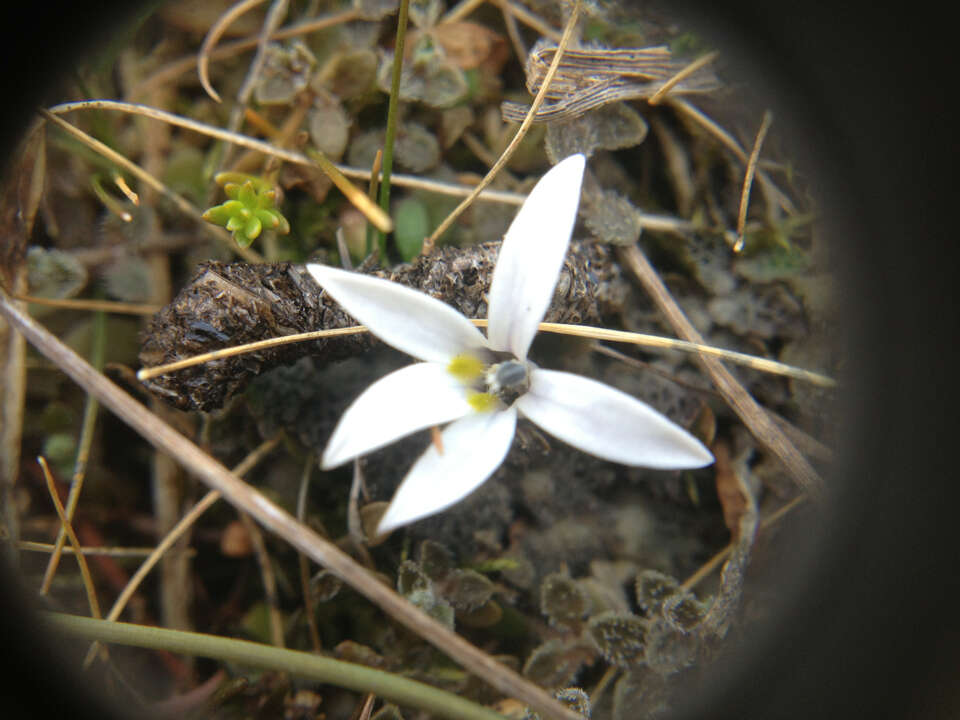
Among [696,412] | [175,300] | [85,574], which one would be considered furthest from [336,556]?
[696,412]

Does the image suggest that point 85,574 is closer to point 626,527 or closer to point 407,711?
point 407,711

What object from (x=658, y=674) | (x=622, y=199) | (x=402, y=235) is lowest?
(x=658, y=674)

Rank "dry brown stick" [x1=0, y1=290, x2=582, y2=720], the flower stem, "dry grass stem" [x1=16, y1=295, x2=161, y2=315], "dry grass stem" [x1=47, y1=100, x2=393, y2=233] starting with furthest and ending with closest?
1. "dry grass stem" [x1=16, y1=295, x2=161, y2=315]
2. "dry grass stem" [x1=47, y1=100, x2=393, y2=233]
3. the flower stem
4. "dry brown stick" [x1=0, y1=290, x2=582, y2=720]

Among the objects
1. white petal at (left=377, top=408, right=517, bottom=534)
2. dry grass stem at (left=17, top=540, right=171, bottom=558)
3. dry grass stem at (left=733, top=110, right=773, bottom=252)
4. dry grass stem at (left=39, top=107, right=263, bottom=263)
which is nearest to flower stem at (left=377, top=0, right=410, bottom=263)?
dry grass stem at (left=39, top=107, right=263, bottom=263)

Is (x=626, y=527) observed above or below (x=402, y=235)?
below

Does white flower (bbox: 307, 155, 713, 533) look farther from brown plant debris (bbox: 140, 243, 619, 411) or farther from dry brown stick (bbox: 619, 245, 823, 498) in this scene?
dry brown stick (bbox: 619, 245, 823, 498)

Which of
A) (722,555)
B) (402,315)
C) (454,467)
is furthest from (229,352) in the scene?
(722,555)
